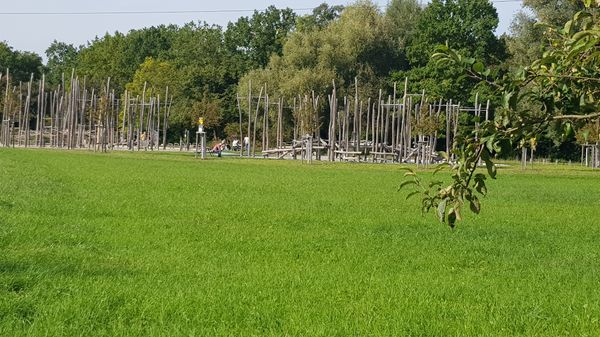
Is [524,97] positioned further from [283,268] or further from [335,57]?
[335,57]

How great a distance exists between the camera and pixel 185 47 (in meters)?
96.6

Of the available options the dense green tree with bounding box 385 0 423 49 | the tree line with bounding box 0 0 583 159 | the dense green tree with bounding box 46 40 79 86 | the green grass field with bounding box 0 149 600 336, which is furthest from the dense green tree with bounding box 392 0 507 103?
the dense green tree with bounding box 46 40 79 86

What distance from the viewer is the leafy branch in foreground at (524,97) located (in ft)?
14.9

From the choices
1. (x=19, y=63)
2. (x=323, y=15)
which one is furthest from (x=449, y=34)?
(x=19, y=63)

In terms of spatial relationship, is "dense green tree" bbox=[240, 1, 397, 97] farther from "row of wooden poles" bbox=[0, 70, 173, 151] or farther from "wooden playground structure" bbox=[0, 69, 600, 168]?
"row of wooden poles" bbox=[0, 70, 173, 151]

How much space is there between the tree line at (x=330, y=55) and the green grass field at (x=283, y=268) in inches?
1688

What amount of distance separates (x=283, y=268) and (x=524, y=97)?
6.51 metres

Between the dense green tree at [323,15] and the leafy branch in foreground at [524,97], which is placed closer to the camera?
the leafy branch in foreground at [524,97]

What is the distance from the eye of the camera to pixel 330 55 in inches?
2872

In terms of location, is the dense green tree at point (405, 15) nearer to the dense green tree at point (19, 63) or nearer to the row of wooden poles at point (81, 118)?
the row of wooden poles at point (81, 118)

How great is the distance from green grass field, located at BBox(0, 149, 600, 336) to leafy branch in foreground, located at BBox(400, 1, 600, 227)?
279 cm

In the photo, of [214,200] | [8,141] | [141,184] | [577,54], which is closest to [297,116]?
[8,141]

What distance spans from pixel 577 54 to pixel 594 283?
22.1 ft

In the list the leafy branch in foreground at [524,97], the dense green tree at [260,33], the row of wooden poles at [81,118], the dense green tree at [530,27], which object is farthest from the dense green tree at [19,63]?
the leafy branch in foreground at [524,97]
